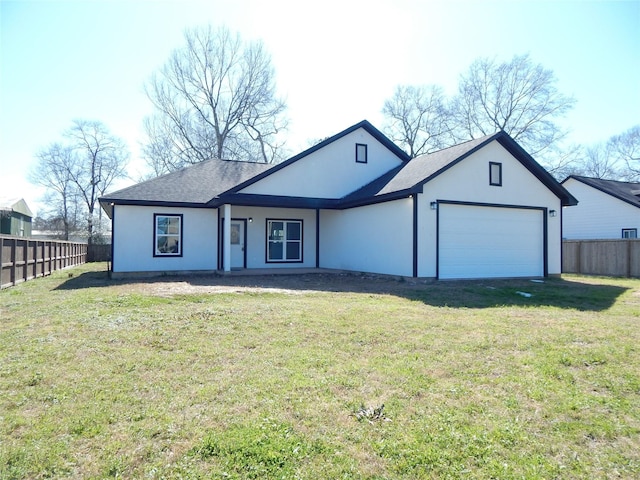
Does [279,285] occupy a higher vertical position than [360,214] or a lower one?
lower

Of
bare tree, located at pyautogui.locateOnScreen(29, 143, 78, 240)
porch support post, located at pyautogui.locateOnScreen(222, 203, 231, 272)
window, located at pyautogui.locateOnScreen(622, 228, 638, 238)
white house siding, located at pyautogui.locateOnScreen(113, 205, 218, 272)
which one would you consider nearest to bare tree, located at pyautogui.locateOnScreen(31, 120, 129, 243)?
Result: bare tree, located at pyautogui.locateOnScreen(29, 143, 78, 240)

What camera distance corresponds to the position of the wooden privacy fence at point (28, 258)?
11.3 m

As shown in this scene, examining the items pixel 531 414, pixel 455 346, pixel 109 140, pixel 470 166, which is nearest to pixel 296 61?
pixel 470 166

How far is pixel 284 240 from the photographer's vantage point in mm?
17562

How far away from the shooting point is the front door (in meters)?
16.7

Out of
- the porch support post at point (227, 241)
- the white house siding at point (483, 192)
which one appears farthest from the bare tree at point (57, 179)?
the white house siding at point (483, 192)

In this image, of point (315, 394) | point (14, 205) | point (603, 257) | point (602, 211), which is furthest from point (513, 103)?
point (14, 205)

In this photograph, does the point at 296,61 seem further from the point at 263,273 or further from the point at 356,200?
the point at 263,273

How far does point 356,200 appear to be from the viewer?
1541 centimetres

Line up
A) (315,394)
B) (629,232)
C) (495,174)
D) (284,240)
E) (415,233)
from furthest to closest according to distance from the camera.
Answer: (629,232), (284,240), (495,174), (415,233), (315,394)

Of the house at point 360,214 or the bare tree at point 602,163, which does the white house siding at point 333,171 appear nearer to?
the house at point 360,214

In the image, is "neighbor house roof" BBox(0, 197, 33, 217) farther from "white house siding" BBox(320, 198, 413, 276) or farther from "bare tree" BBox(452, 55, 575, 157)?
"bare tree" BBox(452, 55, 575, 157)

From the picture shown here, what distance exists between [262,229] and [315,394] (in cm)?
1356

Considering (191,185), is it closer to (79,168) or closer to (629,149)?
(79,168)
